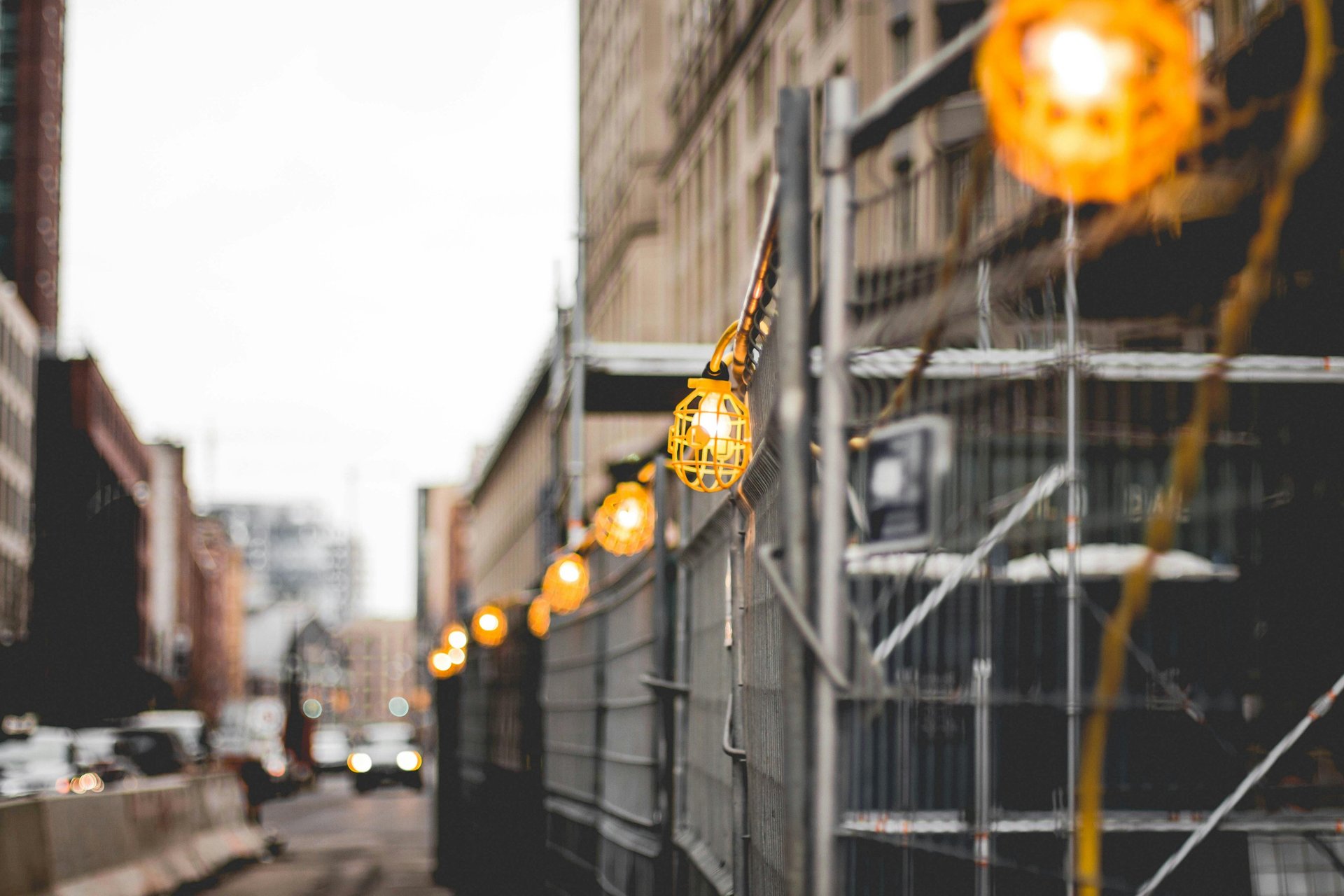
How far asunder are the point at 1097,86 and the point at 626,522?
336 inches

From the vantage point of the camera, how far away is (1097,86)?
2902mm

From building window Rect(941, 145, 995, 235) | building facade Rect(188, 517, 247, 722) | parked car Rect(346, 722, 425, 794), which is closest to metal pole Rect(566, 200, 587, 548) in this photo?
building window Rect(941, 145, 995, 235)

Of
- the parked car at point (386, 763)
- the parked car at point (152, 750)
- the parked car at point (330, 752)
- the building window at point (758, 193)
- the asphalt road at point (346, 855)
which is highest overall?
the building window at point (758, 193)

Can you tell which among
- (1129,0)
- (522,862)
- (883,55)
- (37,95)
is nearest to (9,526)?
(37,95)

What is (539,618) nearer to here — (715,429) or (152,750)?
(715,429)

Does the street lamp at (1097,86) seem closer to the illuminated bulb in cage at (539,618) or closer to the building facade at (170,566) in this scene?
the illuminated bulb in cage at (539,618)

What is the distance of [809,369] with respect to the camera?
13.8 feet

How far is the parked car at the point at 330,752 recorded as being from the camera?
7619 centimetres

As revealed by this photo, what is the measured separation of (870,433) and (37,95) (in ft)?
303

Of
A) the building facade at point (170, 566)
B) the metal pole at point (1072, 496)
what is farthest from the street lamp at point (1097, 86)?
the building facade at point (170, 566)

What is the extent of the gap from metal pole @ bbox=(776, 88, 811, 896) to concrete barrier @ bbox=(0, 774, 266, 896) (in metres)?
9.34

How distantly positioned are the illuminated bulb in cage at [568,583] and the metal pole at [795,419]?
25.2ft

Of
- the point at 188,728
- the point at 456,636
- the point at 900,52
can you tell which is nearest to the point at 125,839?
the point at 456,636

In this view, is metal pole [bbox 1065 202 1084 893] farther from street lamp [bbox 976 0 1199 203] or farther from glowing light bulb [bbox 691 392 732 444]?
glowing light bulb [bbox 691 392 732 444]
